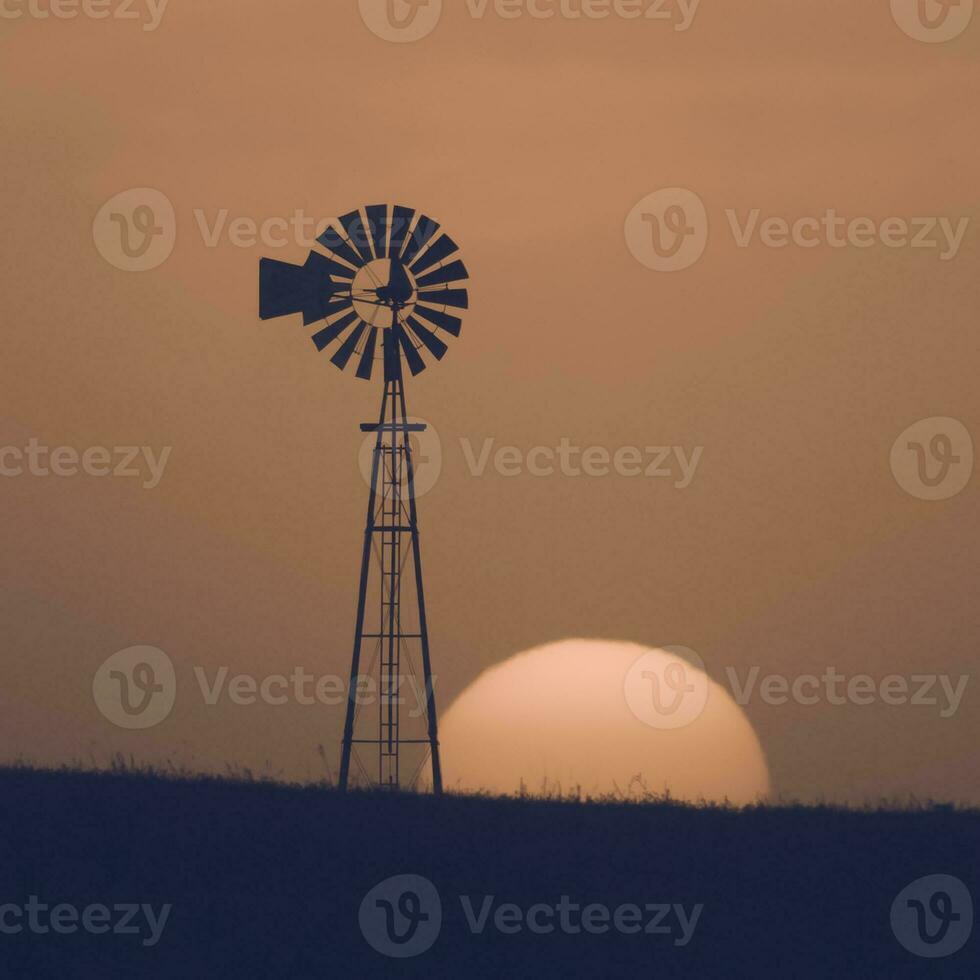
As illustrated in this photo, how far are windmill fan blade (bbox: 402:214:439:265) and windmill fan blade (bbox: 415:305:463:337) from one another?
850mm

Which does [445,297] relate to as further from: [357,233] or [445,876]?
[445,876]

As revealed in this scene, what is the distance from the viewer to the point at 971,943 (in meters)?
16.3

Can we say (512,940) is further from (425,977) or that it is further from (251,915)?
(251,915)

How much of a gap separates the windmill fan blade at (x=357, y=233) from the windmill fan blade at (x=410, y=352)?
1160 millimetres

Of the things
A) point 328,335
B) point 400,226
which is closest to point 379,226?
point 400,226

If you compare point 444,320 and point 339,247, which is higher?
point 339,247

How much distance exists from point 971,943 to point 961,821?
4008mm

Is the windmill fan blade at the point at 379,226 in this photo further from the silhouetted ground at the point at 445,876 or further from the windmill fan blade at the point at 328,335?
the silhouetted ground at the point at 445,876

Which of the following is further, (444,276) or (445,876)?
(444,276)

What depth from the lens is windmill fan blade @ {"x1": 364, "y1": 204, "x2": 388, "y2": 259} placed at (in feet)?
89.8

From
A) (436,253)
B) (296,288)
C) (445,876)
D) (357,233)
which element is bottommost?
(445,876)

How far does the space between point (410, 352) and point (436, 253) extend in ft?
5.01

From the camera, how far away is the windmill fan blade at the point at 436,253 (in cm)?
2767

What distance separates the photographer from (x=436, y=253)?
1091 inches
